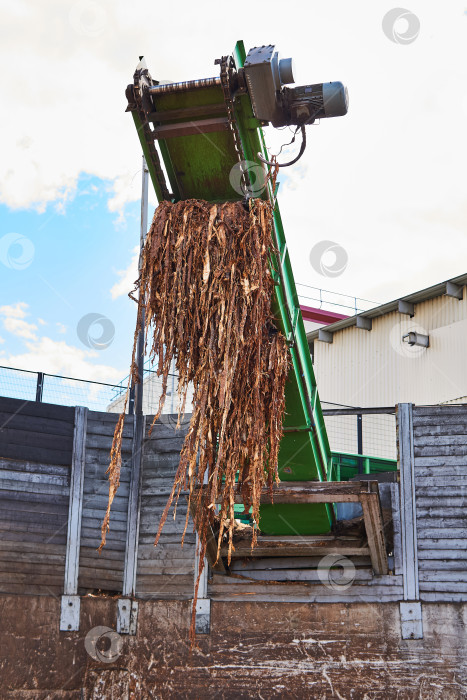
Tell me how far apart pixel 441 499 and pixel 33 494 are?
17.0ft

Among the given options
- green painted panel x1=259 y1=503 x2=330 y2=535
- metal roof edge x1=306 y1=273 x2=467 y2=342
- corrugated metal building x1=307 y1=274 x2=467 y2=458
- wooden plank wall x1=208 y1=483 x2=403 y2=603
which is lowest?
wooden plank wall x1=208 y1=483 x2=403 y2=603

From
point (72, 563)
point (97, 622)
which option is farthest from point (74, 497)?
point (97, 622)

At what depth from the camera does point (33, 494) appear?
392 inches

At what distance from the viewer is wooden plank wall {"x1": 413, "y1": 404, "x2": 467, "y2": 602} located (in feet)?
29.5

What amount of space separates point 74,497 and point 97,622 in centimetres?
162

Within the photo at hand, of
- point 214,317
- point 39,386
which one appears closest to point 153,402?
point 39,386

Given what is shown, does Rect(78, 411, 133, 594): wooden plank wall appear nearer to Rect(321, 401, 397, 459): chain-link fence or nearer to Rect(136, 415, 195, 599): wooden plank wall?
Rect(136, 415, 195, 599): wooden plank wall

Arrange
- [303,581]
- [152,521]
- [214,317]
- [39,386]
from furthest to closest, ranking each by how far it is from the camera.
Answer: [39,386]
[152,521]
[303,581]
[214,317]

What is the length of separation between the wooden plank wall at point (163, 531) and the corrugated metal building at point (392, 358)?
20.7ft
